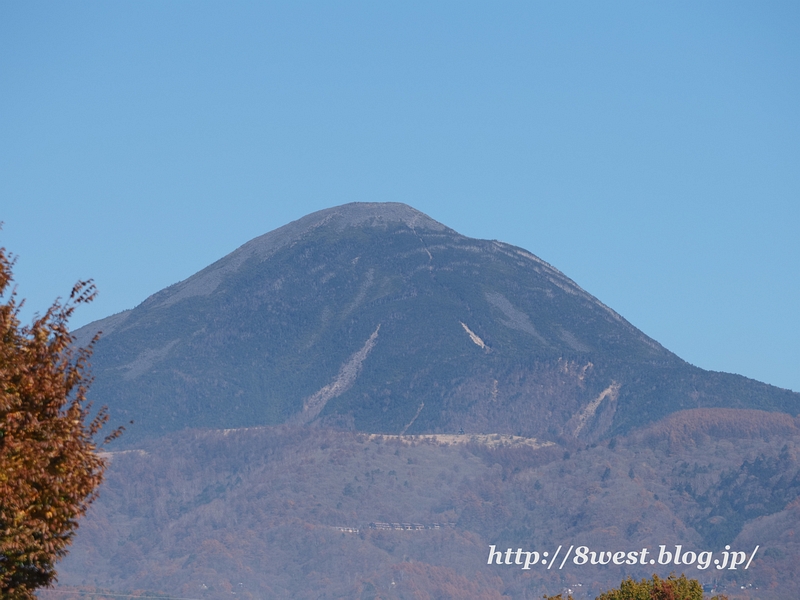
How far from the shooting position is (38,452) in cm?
2828

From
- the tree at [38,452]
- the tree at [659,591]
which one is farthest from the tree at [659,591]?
the tree at [38,452]

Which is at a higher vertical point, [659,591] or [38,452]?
[38,452]

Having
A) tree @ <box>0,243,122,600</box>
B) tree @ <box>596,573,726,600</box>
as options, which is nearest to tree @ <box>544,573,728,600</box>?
tree @ <box>596,573,726,600</box>

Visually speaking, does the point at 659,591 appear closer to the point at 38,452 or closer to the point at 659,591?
the point at 659,591

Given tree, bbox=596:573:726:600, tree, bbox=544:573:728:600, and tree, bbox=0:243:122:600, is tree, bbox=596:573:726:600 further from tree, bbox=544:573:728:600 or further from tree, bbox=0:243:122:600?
tree, bbox=0:243:122:600

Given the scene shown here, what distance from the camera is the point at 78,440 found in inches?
1193

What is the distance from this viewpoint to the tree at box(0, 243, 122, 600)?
27625 millimetres

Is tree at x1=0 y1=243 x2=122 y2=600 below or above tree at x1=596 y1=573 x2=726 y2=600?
above

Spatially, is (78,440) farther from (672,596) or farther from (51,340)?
(672,596)

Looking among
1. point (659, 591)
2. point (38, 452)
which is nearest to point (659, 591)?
point (659, 591)

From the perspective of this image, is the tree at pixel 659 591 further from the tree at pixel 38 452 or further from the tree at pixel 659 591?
the tree at pixel 38 452

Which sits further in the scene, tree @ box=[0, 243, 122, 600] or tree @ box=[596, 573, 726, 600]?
tree @ box=[596, 573, 726, 600]

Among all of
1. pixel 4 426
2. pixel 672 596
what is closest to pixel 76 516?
pixel 4 426

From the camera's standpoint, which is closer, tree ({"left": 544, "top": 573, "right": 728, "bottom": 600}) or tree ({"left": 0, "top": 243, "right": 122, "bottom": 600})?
tree ({"left": 0, "top": 243, "right": 122, "bottom": 600})
